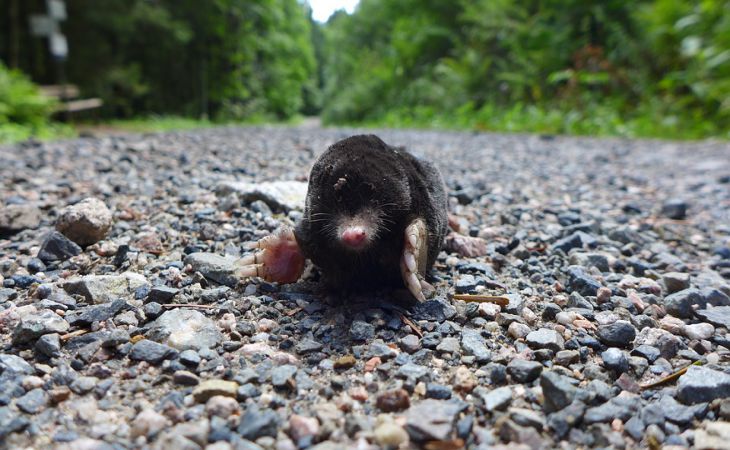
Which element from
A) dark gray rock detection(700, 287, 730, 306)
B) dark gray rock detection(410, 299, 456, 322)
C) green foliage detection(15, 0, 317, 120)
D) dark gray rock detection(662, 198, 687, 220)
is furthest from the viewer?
green foliage detection(15, 0, 317, 120)

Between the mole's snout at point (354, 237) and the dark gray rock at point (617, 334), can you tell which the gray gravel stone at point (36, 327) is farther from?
the dark gray rock at point (617, 334)

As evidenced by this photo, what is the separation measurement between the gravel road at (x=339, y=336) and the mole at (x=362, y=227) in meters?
0.14

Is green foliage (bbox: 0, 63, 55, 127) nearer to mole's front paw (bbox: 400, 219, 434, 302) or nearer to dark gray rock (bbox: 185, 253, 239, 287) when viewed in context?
dark gray rock (bbox: 185, 253, 239, 287)

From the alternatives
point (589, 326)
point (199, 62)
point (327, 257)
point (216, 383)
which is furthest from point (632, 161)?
point (199, 62)

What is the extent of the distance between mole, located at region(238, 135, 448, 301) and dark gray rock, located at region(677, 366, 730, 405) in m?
1.01

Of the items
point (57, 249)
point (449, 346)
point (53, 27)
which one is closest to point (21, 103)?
point (53, 27)

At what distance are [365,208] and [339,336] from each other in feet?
1.81

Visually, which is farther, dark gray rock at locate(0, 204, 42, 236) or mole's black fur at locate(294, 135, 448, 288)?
dark gray rock at locate(0, 204, 42, 236)

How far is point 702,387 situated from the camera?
6.17 feet

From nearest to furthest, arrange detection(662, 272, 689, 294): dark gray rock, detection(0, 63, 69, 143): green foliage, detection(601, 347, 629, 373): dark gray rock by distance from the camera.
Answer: detection(601, 347, 629, 373): dark gray rock, detection(662, 272, 689, 294): dark gray rock, detection(0, 63, 69, 143): green foliage

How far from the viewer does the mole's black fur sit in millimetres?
2287

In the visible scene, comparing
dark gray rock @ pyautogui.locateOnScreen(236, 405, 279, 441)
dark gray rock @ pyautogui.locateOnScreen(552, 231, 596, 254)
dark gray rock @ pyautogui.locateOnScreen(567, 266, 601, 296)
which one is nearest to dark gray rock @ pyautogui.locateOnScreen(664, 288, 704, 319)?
dark gray rock @ pyautogui.locateOnScreen(567, 266, 601, 296)

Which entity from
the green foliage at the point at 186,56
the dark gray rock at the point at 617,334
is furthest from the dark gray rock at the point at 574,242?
the green foliage at the point at 186,56

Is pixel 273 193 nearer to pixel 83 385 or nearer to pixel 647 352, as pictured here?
pixel 83 385
